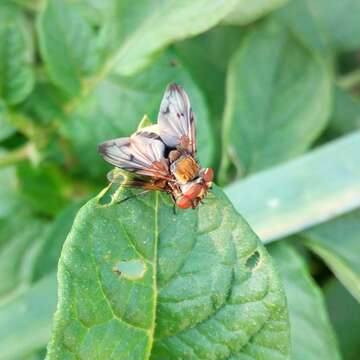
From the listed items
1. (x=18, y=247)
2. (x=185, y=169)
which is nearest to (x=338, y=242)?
(x=185, y=169)

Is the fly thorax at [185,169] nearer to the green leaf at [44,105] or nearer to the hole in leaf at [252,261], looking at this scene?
the hole in leaf at [252,261]

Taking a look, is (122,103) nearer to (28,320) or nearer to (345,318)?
(28,320)

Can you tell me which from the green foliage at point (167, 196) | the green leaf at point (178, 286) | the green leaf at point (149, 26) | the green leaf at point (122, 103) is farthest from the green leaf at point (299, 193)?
the green leaf at point (178, 286)

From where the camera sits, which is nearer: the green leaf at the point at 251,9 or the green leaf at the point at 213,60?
the green leaf at the point at 251,9

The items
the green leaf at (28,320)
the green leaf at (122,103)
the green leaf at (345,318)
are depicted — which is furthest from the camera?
the green leaf at (345,318)

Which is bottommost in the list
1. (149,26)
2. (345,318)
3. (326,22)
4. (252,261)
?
(345,318)

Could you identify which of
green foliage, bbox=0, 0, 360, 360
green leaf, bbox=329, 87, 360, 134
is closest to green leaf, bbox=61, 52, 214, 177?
green foliage, bbox=0, 0, 360, 360

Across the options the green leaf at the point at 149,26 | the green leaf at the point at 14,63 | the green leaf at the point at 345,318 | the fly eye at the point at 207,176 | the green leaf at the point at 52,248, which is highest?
the green leaf at the point at 14,63
